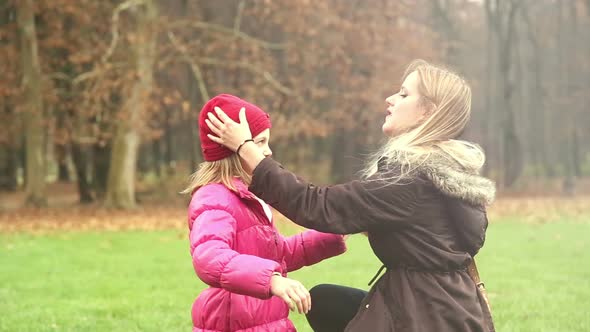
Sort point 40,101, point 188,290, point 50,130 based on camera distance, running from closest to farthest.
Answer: point 188,290
point 40,101
point 50,130

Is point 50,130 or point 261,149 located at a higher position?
point 261,149

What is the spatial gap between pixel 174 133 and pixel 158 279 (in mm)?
29071

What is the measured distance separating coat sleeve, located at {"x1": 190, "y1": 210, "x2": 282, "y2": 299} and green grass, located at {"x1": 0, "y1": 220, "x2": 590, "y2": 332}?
3332mm

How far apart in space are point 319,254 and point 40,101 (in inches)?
712

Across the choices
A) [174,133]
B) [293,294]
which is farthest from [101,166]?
[293,294]

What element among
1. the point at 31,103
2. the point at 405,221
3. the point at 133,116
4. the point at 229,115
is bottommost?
the point at 133,116

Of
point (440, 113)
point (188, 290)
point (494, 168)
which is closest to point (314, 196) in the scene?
point (440, 113)

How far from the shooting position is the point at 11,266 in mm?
10508

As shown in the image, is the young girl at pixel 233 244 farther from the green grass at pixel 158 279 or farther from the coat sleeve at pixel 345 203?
the green grass at pixel 158 279

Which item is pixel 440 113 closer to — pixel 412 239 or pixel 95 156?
pixel 412 239

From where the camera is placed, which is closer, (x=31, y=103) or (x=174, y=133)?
(x=31, y=103)

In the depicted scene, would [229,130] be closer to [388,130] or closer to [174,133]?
[388,130]

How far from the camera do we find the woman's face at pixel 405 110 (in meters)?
3.65

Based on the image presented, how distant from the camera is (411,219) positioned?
131 inches
